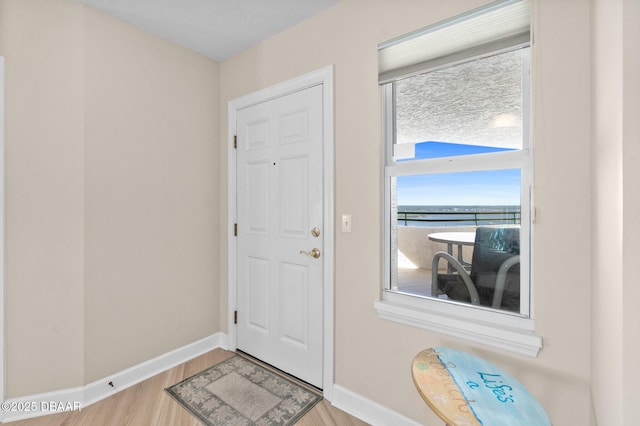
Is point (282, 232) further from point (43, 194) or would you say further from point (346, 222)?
point (43, 194)

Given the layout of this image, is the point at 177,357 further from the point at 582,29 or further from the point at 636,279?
the point at 582,29

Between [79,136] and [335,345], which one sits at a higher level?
[79,136]

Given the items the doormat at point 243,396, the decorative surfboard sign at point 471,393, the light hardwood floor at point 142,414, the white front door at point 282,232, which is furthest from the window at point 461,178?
the doormat at point 243,396

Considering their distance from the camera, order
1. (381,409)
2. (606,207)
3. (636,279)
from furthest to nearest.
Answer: (381,409), (606,207), (636,279)

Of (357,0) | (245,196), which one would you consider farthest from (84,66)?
(357,0)

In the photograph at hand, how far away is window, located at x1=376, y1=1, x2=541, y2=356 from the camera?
133 centimetres

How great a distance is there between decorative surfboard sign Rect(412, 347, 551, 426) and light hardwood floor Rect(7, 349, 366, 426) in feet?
2.59

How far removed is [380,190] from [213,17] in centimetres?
161

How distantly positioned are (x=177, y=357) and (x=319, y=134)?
6.63 ft

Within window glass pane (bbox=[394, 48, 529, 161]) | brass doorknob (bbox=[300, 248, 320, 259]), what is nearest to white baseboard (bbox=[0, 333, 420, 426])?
brass doorknob (bbox=[300, 248, 320, 259])

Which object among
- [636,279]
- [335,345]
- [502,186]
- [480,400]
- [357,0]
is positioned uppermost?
[357,0]

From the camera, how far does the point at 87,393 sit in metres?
1.86

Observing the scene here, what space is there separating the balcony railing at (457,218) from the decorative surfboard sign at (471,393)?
2.05 feet

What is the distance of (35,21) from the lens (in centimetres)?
176
